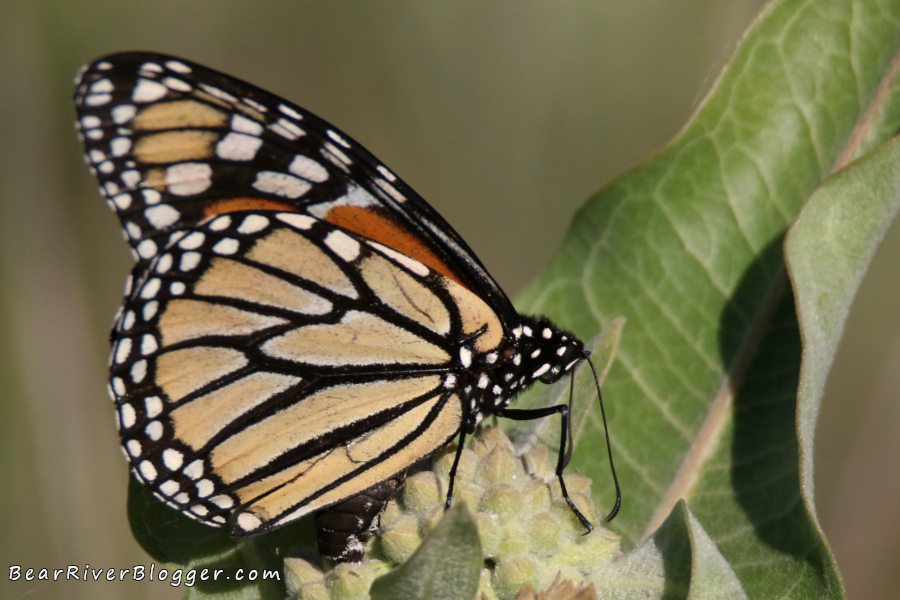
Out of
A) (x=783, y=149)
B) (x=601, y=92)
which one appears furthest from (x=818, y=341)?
(x=601, y=92)

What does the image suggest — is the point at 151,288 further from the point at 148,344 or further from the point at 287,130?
the point at 287,130

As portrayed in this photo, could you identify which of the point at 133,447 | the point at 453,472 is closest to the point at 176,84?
the point at 133,447

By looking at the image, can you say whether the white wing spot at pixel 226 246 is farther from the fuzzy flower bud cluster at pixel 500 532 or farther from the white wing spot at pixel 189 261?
the fuzzy flower bud cluster at pixel 500 532

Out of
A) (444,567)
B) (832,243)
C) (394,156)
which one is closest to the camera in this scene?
(444,567)

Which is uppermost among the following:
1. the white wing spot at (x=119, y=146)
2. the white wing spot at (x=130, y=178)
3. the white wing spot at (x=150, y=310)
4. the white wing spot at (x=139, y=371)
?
the white wing spot at (x=119, y=146)

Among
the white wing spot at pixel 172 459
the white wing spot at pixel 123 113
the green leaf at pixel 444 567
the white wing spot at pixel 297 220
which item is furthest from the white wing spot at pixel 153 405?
the green leaf at pixel 444 567

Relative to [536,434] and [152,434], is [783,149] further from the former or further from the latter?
[152,434]

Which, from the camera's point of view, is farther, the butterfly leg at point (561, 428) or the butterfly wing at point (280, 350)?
the butterfly wing at point (280, 350)
